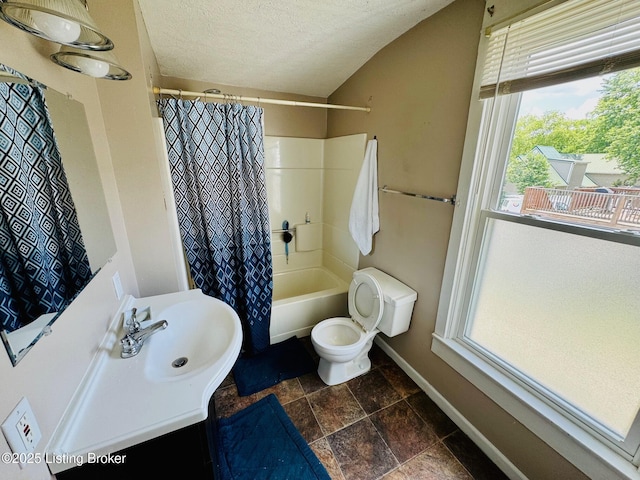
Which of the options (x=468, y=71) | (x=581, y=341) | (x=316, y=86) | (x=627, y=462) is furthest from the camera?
(x=316, y=86)

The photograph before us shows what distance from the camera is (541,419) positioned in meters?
1.20

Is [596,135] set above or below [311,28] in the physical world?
below

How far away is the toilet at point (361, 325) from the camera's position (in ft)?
5.97

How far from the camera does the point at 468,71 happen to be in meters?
1.38

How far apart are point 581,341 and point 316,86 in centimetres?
255

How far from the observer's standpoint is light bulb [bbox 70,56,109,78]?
34.7 inches

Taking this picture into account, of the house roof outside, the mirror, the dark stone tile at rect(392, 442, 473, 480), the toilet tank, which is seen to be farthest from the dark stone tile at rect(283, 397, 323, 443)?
the house roof outside

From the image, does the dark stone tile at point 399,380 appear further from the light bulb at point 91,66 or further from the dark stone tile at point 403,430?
the light bulb at point 91,66

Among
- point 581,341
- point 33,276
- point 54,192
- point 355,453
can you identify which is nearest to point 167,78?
point 54,192

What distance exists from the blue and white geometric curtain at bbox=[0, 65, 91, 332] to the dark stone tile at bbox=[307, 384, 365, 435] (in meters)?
1.50

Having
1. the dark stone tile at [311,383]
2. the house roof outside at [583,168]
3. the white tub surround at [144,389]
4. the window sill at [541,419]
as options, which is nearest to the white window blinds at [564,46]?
the house roof outside at [583,168]

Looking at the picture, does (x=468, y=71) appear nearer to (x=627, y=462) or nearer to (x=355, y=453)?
(x=627, y=462)

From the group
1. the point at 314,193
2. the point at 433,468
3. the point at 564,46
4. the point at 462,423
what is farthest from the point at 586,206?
the point at 314,193

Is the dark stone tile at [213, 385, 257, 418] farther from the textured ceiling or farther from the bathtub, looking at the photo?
the textured ceiling
